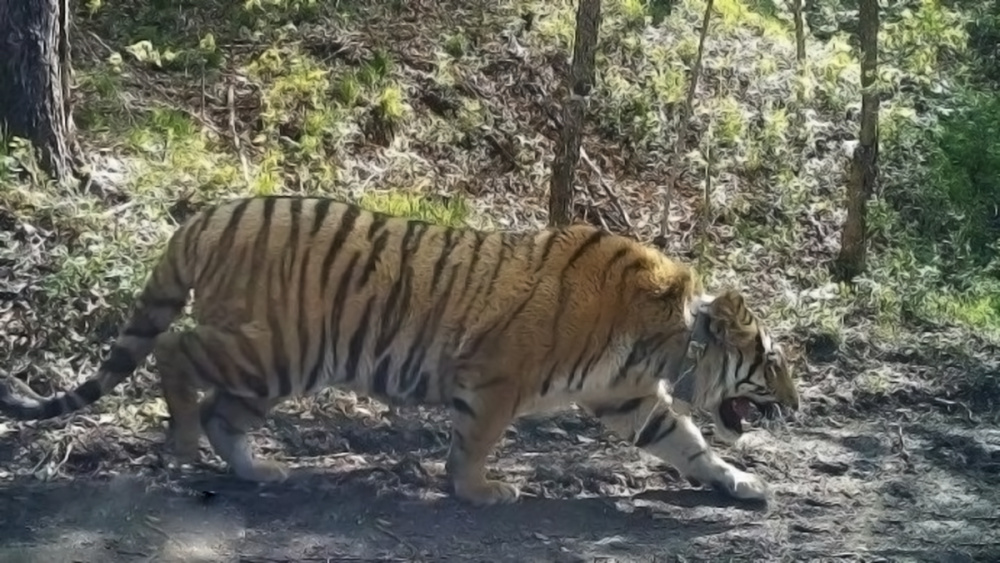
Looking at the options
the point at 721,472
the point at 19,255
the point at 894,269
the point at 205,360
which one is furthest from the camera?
the point at 894,269

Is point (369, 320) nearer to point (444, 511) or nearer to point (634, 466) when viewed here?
point (444, 511)

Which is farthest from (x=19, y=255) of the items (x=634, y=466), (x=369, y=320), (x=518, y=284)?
(x=634, y=466)

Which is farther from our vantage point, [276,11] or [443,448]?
[276,11]

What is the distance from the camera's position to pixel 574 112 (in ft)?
25.8

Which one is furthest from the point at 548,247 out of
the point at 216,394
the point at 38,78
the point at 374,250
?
the point at 38,78

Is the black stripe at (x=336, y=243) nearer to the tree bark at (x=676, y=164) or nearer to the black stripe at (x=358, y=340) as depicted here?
the black stripe at (x=358, y=340)

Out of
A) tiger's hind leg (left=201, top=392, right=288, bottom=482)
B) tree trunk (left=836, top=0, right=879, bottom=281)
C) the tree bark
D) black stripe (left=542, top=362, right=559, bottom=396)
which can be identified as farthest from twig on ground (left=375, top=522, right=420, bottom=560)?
tree trunk (left=836, top=0, right=879, bottom=281)

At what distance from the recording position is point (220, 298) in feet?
17.6

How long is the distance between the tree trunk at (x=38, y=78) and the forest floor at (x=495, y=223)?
0.24m

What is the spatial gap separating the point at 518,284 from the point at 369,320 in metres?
0.65

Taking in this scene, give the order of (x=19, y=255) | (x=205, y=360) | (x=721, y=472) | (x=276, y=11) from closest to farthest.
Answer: (x=205, y=360) → (x=721, y=472) → (x=19, y=255) → (x=276, y=11)

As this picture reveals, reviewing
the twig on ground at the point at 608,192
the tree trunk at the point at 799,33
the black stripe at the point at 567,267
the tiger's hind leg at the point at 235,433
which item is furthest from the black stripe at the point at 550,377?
the tree trunk at the point at 799,33

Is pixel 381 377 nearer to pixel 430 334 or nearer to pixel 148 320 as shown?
pixel 430 334

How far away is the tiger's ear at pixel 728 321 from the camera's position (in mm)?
5707
